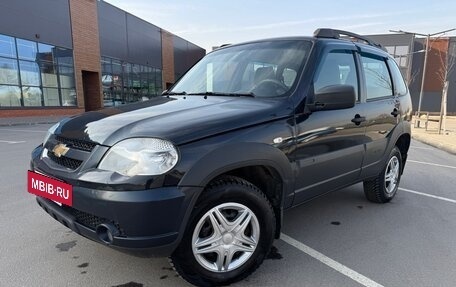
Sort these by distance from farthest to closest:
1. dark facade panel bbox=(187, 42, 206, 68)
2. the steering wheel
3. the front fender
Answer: dark facade panel bbox=(187, 42, 206, 68) < the steering wheel < the front fender

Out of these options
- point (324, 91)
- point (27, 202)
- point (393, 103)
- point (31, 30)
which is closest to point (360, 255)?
point (324, 91)

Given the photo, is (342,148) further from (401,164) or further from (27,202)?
(27,202)

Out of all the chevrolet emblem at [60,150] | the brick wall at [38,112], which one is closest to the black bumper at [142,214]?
the chevrolet emblem at [60,150]

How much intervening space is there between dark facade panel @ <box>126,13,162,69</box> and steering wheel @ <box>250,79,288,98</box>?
25553 mm

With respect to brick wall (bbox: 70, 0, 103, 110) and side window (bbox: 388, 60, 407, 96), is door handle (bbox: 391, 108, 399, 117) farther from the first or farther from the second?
brick wall (bbox: 70, 0, 103, 110)

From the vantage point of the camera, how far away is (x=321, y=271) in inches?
111

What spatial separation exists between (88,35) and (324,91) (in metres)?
23.0

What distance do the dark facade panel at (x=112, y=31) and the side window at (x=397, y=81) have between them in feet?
74.7

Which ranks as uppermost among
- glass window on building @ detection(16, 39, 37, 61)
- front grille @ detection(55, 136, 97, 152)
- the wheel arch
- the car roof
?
glass window on building @ detection(16, 39, 37, 61)

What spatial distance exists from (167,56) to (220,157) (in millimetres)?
32765

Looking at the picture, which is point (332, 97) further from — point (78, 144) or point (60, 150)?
point (60, 150)

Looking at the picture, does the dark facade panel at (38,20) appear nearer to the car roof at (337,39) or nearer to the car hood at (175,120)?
the car roof at (337,39)

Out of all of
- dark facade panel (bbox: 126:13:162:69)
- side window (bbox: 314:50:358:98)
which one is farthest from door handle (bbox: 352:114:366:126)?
dark facade panel (bbox: 126:13:162:69)

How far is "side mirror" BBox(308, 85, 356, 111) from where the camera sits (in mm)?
2902
